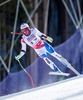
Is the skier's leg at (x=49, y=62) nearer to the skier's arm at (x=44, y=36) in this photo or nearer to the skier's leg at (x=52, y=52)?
the skier's leg at (x=52, y=52)

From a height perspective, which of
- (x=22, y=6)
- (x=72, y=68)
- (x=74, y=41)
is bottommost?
(x=72, y=68)

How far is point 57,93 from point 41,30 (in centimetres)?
Answer: 138

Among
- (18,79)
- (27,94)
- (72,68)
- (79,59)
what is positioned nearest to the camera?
(27,94)

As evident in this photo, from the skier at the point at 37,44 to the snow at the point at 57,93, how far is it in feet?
3.13

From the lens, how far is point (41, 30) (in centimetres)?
314

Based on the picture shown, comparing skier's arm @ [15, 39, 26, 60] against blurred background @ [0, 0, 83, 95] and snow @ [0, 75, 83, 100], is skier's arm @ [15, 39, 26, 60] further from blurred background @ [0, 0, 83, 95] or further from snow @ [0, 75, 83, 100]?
snow @ [0, 75, 83, 100]

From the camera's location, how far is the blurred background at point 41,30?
9.55 feet

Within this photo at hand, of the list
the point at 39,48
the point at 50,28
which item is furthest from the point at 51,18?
the point at 39,48

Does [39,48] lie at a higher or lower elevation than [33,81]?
higher

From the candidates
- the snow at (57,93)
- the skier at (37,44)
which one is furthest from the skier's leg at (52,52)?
the snow at (57,93)

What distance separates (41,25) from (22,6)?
30cm

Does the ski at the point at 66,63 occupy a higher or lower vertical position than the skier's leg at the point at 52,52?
lower

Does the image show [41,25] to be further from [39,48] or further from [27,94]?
[27,94]

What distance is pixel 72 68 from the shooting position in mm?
3045
